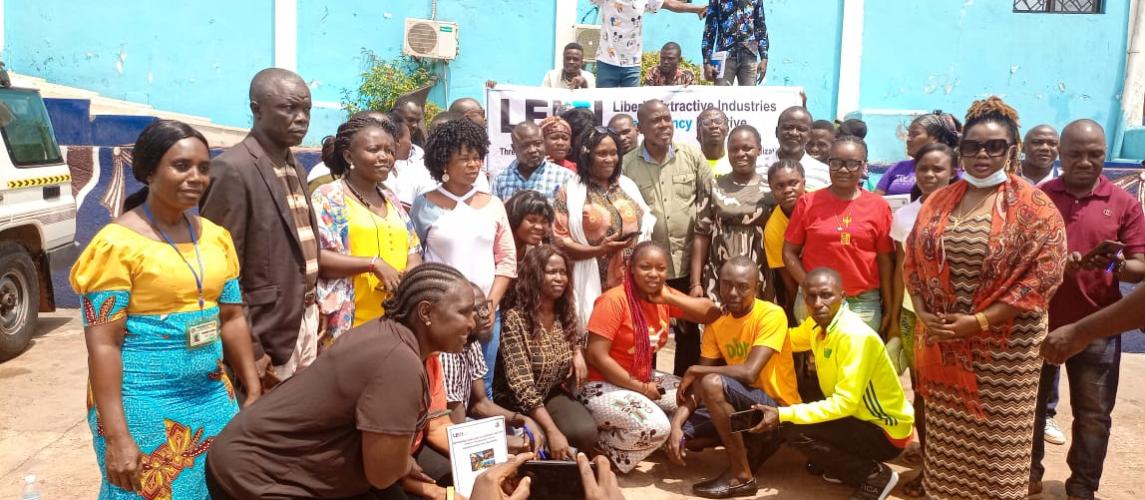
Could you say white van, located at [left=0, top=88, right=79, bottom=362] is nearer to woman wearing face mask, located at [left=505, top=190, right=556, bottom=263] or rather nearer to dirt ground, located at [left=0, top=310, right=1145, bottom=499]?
dirt ground, located at [left=0, top=310, right=1145, bottom=499]

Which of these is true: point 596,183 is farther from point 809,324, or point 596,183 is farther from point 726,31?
point 726,31

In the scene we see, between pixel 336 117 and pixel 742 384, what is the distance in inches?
356

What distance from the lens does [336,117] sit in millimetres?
12508

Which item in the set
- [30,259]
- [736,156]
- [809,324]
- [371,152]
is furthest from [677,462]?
[30,259]

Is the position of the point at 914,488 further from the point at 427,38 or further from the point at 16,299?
the point at 427,38

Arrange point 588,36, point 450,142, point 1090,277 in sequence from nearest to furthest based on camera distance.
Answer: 1. point 1090,277
2. point 450,142
3. point 588,36

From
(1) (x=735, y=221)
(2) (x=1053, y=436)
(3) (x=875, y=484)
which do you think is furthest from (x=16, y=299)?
(2) (x=1053, y=436)

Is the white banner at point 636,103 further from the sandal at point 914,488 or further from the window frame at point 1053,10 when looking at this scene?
the window frame at point 1053,10

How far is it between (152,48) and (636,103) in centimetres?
784

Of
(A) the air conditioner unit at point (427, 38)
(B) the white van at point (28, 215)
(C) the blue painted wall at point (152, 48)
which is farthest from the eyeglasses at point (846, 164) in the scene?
(C) the blue painted wall at point (152, 48)

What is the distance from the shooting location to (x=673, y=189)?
5.75 metres

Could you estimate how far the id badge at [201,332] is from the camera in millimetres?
3057

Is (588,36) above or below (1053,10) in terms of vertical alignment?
below

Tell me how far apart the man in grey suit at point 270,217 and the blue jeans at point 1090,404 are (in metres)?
3.34
